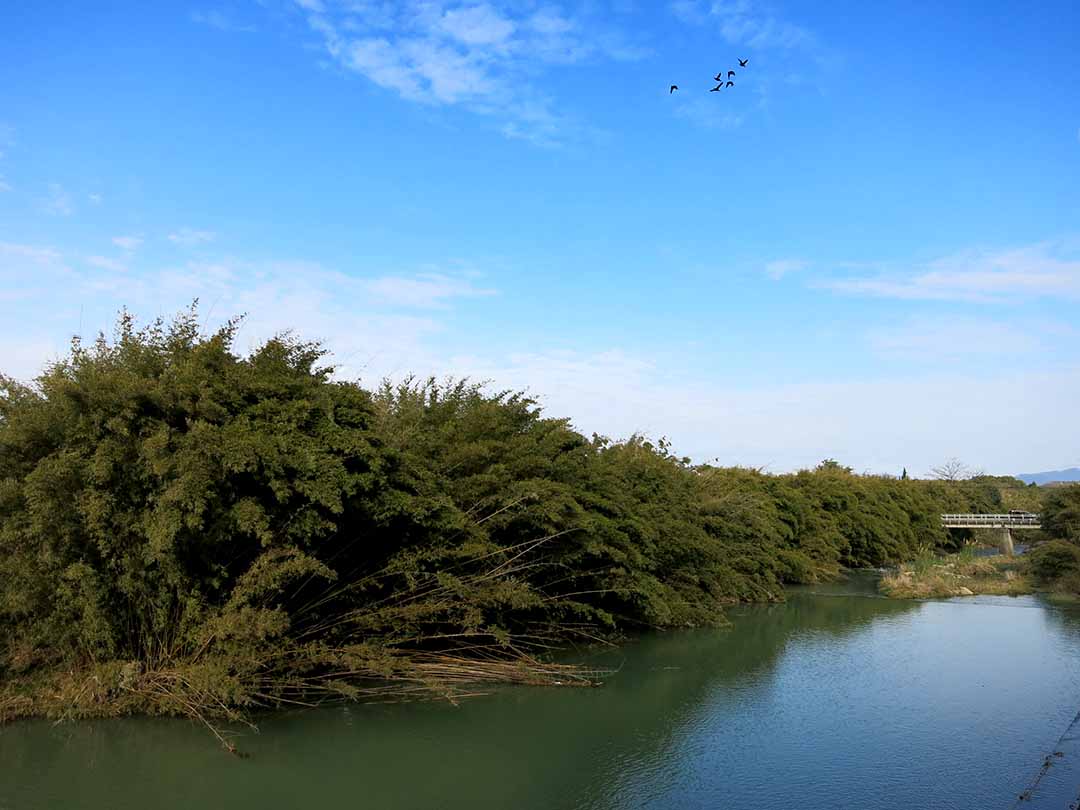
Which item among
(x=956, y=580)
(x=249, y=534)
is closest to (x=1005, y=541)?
(x=956, y=580)

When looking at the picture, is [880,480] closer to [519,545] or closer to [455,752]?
[519,545]

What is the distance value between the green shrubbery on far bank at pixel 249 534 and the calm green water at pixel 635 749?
0.65m

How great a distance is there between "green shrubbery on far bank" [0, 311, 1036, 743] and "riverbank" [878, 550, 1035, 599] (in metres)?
17.6

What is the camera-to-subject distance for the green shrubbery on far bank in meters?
9.74

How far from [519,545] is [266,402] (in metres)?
5.11

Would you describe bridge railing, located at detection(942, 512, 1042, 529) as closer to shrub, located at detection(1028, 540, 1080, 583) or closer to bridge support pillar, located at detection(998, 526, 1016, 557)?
bridge support pillar, located at detection(998, 526, 1016, 557)

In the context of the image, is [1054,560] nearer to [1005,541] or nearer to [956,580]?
[956,580]

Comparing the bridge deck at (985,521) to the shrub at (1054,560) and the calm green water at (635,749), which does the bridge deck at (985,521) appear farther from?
the calm green water at (635,749)

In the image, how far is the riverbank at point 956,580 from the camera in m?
27.7

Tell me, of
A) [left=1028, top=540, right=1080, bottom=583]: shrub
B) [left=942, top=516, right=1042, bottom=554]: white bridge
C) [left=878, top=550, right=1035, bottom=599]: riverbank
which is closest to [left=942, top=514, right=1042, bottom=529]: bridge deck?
[left=942, top=516, right=1042, bottom=554]: white bridge

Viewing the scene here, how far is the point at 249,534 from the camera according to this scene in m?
10.1

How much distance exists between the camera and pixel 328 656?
35.9 ft

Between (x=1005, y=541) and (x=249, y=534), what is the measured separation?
47.0m

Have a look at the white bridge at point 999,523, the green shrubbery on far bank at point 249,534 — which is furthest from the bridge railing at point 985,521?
the green shrubbery on far bank at point 249,534
